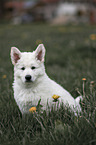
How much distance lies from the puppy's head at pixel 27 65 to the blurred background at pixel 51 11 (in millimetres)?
19611

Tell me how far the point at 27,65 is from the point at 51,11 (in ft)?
91.7

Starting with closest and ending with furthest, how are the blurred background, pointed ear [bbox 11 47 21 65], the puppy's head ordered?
the puppy's head, pointed ear [bbox 11 47 21 65], the blurred background

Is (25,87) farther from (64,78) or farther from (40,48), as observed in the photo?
(64,78)

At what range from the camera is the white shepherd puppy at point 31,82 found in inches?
102

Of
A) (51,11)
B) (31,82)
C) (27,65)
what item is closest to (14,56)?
(27,65)

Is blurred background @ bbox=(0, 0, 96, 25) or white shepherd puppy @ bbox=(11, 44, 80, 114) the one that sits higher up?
blurred background @ bbox=(0, 0, 96, 25)

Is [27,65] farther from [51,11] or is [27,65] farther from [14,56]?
[51,11]

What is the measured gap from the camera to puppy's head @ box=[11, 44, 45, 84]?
99.7 inches

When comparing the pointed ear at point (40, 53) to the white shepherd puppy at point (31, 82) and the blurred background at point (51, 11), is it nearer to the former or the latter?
the white shepherd puppy at point (31, 82)

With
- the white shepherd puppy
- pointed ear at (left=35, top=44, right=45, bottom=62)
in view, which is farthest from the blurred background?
the white shepherd puppy

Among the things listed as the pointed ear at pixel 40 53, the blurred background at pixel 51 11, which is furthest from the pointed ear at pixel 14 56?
the blurred background at pixel 51 11

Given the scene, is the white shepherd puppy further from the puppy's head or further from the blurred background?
the blurred background

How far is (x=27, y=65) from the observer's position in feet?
8.45

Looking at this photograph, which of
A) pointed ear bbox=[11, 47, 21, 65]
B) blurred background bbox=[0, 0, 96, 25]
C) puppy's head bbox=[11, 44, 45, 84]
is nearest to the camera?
puppy's head bbox=[11, 44, 45, 84]
